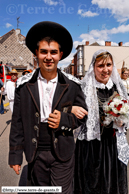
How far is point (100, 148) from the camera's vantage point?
223 centimetres

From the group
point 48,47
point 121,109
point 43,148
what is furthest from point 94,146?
point 48,47

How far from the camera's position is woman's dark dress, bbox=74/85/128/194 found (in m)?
2.18

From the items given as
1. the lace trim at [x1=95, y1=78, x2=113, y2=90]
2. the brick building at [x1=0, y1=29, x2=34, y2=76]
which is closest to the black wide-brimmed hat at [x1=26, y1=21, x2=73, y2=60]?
the lace trim at [x1=95, y1=78, x2=113, y2=90]

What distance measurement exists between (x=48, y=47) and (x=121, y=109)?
3.88ft

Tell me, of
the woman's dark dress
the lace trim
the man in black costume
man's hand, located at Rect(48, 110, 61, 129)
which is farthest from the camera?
the lace trim

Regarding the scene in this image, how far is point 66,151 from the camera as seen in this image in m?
1.62

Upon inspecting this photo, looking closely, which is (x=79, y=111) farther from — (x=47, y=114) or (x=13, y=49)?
(x=13, y=49)

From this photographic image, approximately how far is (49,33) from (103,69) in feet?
3.26

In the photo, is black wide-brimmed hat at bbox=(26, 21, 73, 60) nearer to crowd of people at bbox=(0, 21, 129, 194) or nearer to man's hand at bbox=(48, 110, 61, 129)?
crowd of people at bbox=(0, 21, 129, 194)

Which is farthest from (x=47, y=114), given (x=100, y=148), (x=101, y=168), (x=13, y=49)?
(x=13, y=49)

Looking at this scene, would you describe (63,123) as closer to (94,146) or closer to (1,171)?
(94,146)

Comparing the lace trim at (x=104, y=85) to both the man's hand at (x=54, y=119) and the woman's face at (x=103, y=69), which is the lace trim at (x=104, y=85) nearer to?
the woman's face at (x=103, y=69)

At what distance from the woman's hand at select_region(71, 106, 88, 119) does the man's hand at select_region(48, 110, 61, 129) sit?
22 cm

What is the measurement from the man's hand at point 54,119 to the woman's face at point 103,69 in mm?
1111
